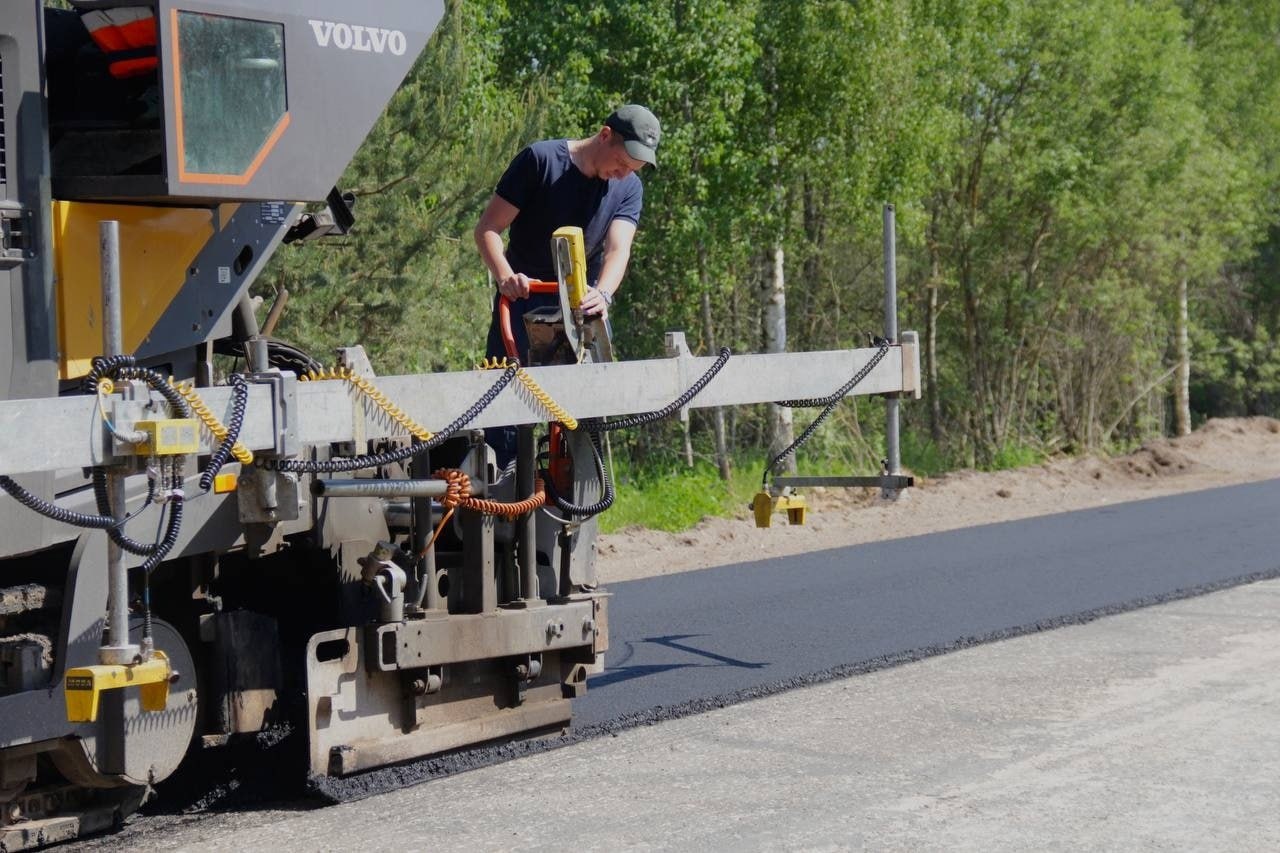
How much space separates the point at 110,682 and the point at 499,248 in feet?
7.64

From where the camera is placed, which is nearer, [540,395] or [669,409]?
[540,395]

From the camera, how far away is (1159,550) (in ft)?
32.1

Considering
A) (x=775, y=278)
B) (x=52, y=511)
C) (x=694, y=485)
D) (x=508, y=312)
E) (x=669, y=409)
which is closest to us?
(x=52, y=511)

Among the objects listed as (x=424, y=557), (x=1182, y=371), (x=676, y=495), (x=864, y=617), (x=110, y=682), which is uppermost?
(x=1182, y=371)

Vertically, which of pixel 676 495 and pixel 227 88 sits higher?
pixel 227 88

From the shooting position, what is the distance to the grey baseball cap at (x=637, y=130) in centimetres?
501

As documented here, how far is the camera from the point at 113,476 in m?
3.14

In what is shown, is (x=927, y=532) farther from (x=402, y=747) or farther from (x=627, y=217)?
(x=402, y=747)

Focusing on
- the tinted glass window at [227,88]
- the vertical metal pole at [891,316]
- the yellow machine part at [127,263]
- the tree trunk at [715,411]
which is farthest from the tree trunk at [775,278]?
the tinted glass window at [227,88]

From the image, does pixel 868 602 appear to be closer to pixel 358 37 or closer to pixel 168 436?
pixel 358 37

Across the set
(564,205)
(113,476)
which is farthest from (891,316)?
(113,476)

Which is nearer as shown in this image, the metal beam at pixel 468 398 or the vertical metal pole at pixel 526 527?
the metal beam at pixel 468 398

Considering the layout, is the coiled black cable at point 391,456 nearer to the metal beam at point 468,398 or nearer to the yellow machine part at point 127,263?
the metal beam at point 468,398

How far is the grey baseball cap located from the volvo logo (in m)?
1.14
